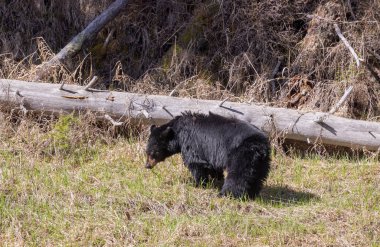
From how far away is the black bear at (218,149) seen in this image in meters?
6.89

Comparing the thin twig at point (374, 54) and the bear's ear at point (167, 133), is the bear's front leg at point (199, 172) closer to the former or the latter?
the bear's ear at point (167, 133)

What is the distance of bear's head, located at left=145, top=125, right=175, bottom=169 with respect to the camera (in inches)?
301

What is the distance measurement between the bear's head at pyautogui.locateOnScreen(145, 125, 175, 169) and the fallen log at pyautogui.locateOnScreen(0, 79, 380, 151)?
996 mm

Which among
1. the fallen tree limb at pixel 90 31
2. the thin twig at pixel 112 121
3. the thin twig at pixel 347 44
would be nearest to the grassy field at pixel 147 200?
the thin twig at pixel 112 121

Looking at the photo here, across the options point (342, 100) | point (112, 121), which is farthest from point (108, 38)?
point (342, 100)

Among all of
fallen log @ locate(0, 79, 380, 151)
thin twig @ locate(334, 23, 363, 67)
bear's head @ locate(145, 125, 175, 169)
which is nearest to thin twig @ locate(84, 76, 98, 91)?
fallen log @ locate(0, 79, 380, 151)

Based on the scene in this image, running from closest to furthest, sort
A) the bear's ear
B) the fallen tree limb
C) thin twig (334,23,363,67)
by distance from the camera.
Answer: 1. the bear's ear
2. thin twig (334,23,363,67)
3. the fallen tree limb

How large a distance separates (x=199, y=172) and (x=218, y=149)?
405mm

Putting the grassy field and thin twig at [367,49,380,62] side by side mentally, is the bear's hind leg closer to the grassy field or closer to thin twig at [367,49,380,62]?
the grassy field

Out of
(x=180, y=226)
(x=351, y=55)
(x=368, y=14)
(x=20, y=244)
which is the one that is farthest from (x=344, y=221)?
(x=368, y=14)

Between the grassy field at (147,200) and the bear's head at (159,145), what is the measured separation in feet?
0.59

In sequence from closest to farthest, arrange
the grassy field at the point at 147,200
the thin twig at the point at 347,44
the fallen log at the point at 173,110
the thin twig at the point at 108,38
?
the grassy field at the point at 147,200 → the fallen log at the point at 173,110 → the thin twig at the point at 347,44 → the thin twig at the point at 108,38

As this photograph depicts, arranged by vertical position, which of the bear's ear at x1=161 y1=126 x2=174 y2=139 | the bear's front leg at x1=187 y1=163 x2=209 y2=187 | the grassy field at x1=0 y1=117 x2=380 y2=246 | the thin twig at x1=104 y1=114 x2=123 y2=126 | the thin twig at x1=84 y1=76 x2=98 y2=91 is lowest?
the grassy field at x1=0 y1=117 x2=380 y2=246

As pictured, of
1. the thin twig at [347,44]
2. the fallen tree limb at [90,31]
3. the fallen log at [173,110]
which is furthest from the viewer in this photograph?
the fallen tree limb at [90,31]
